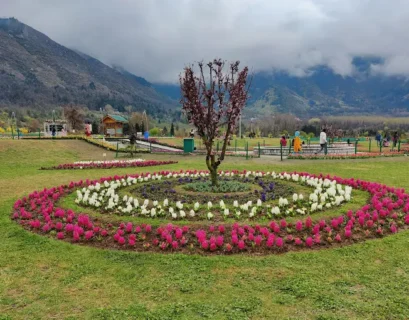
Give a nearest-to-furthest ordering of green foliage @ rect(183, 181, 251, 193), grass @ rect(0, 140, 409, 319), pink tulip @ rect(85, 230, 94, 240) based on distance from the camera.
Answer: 1. grass @ rect(0, 140, 409, 319)
2. pink tulip @ rect(85, 230, 94, 240)
3. green foliage @ rect(183, 181, 251, 193)

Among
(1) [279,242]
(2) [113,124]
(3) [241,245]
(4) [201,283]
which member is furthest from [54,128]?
(4) [201,283]

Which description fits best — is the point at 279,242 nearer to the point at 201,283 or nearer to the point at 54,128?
the point at 201,283

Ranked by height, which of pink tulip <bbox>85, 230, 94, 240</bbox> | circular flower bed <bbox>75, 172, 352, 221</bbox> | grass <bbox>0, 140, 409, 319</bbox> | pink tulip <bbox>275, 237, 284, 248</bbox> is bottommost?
grass <bbox>0, 140, 409, 319</bbox>

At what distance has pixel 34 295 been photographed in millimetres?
5633

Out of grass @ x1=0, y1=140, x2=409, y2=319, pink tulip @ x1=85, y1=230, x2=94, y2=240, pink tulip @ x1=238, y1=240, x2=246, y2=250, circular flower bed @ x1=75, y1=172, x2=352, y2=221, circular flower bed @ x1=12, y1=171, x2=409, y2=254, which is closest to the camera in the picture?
grass @ x1=0, y1=140, x2=409, y2=319

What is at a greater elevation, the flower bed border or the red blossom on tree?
the red blossom on tree

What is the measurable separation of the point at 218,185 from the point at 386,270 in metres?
7.50

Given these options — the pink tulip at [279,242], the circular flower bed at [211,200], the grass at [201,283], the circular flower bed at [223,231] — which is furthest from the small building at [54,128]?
the pink tulip at [279,242]

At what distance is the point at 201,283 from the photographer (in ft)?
19.3

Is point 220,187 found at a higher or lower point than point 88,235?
higher

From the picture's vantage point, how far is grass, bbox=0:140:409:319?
5.06 m

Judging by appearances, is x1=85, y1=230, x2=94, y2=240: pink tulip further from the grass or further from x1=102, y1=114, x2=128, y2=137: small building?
x1=102, y1=114, x2=128, y2=137: small building

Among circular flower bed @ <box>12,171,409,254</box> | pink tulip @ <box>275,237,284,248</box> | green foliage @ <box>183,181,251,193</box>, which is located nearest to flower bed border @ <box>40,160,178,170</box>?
green foliage @ <box>183,181,251,193</box>

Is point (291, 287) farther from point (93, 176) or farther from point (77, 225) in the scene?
point (93, 176)
